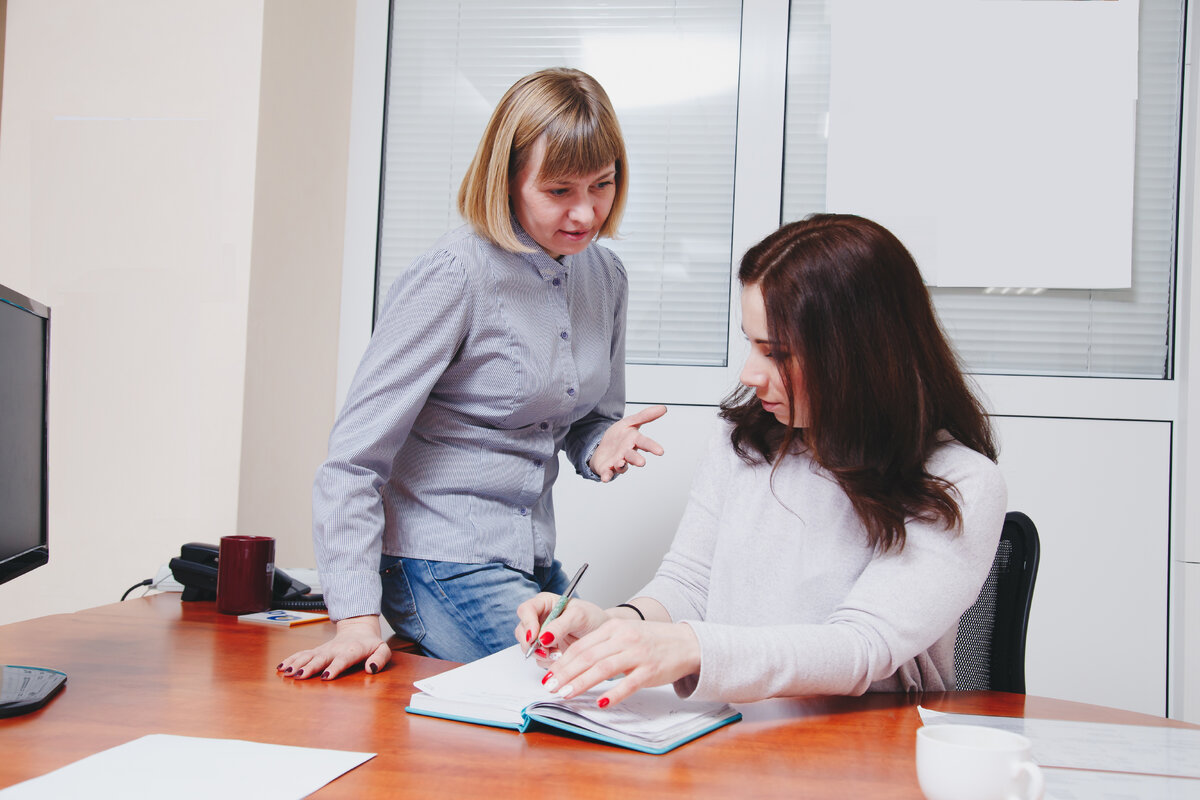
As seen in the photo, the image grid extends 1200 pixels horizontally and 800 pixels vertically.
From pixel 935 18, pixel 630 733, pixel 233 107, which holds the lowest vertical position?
pixel 630 733

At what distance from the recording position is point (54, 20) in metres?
2.14

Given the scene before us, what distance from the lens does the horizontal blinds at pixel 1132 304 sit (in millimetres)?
2230

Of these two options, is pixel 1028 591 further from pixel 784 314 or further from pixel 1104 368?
pixel 1104 368

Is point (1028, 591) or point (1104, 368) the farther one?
point (1104, 368)

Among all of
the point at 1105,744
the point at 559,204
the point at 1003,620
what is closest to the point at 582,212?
the point at 559,204

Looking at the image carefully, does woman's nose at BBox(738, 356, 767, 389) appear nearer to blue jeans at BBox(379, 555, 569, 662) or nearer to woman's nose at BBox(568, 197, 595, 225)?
woman's nose at BBox(568, 197, 595, 225)

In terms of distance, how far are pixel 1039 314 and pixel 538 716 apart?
1.86 meters

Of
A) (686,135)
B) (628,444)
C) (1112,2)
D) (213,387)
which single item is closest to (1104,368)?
(1112,2)

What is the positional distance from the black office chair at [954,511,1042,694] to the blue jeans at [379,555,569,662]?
2.13ft

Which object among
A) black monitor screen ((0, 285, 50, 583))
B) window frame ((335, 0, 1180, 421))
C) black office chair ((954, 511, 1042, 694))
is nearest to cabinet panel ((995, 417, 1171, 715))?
window frame ((335, 0, 1180, 421))

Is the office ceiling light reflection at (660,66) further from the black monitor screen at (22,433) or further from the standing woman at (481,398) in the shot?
the black monitor screen at (22,433)

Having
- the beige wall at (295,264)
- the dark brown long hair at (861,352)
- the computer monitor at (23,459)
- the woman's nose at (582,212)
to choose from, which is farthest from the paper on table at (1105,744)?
the beige wall at (295,264)

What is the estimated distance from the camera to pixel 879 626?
1022mm

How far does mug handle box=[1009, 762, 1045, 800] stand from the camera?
667mm
